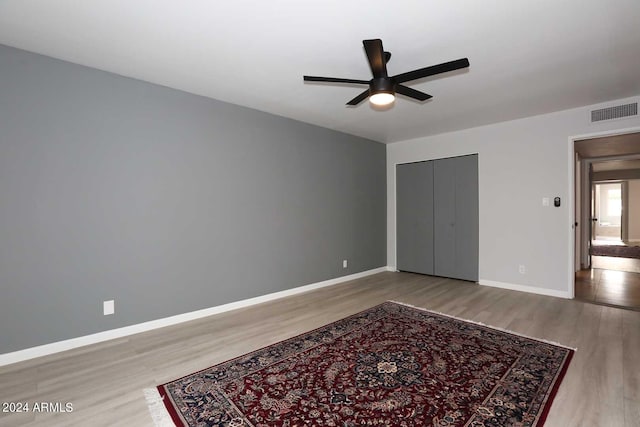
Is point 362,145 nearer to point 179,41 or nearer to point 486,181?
point 486,181

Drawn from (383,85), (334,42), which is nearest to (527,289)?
(383,85)

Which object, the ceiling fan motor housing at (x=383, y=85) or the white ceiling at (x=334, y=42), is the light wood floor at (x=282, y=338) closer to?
the ceiling fan motor housing at (x=383, y=85)

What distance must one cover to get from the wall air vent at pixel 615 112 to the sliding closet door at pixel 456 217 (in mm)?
1515

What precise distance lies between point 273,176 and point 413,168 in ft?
9.65

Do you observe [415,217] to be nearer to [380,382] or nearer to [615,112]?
[615,112]

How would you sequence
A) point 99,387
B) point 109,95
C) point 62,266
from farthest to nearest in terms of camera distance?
point 109,95
point 62,266
point 99,387

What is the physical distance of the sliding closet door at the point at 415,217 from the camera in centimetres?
562

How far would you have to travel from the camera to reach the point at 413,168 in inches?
229

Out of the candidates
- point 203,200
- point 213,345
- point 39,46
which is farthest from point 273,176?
point 39,46

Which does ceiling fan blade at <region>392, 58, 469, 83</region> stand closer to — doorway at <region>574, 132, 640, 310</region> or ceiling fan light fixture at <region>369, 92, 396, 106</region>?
ceiling fan light fixture at <region>369, 92, 396, 106</region>

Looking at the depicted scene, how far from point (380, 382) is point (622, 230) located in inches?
518

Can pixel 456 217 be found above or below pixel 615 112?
below

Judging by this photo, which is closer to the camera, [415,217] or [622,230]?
[415,217]

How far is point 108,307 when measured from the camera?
2916mm
